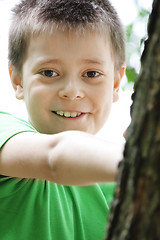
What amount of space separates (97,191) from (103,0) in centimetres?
110

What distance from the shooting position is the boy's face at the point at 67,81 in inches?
72.3

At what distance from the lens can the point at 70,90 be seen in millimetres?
1815

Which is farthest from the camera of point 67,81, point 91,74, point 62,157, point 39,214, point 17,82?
point 17,82

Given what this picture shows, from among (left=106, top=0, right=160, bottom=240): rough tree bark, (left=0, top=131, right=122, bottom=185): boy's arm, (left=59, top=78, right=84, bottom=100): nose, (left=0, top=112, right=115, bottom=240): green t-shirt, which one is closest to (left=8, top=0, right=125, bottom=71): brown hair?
(left=59, top=78, right=84, bottom=100): nose

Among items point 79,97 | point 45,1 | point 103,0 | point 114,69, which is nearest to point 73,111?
point 79,97

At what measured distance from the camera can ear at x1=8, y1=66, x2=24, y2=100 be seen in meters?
2.17

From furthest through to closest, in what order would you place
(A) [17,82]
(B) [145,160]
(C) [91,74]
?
(A) [17,82], (C) [91,74], (B) [145,160]

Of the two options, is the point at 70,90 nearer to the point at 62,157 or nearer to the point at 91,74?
the point at 91,74

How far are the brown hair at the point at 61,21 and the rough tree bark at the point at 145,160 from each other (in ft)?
4.19

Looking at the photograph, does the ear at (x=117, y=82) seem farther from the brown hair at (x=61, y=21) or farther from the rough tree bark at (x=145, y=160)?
the rough tree bark at (x=145, y=160)

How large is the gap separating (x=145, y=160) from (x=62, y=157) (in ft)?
1.37

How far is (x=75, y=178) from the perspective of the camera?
101 centimetres

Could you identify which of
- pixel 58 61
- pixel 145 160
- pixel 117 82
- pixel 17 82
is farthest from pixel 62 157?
pixel 117 82

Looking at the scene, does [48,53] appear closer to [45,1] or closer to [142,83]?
[45,1]
